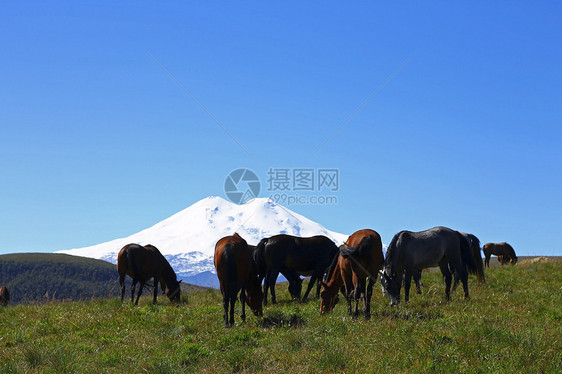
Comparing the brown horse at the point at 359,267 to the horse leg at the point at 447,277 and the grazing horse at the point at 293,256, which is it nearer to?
A: the horse leg at the point at 447,277

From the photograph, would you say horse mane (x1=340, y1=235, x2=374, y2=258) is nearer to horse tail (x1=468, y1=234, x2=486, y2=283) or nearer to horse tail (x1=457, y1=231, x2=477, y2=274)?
horse tail (x1=457, y1=231, x2=477, y2=274)

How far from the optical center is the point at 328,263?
19672 mm

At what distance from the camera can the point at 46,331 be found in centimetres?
1371

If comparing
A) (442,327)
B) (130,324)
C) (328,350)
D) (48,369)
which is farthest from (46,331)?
(442,327)

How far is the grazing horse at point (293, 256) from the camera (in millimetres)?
19469

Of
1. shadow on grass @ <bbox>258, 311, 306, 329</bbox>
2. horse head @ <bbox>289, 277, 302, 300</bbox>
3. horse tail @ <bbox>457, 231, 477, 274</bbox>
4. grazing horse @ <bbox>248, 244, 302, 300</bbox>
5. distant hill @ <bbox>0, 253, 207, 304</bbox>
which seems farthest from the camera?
distant hill @ <bbox>0, 253, 207, 304</bbox>

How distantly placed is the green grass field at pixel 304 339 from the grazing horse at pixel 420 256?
683 mm

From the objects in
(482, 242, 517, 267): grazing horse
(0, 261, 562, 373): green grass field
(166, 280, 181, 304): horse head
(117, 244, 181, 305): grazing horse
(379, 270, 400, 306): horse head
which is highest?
(482, 242, 517, 267): grazing horse

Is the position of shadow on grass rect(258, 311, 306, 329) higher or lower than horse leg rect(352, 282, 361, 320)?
lower

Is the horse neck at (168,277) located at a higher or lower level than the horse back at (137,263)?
lower

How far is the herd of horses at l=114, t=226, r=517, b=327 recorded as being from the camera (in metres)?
14.0

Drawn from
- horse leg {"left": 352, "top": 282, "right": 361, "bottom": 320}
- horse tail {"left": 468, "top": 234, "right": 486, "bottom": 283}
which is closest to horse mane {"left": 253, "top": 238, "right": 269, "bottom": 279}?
horse leg {"left": 352, "top": 282, "right": 361, "bottom": 320}

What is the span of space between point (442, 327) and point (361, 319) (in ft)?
7.28

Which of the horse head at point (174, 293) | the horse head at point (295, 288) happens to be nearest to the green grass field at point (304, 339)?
the horse head at point (295, 288)
